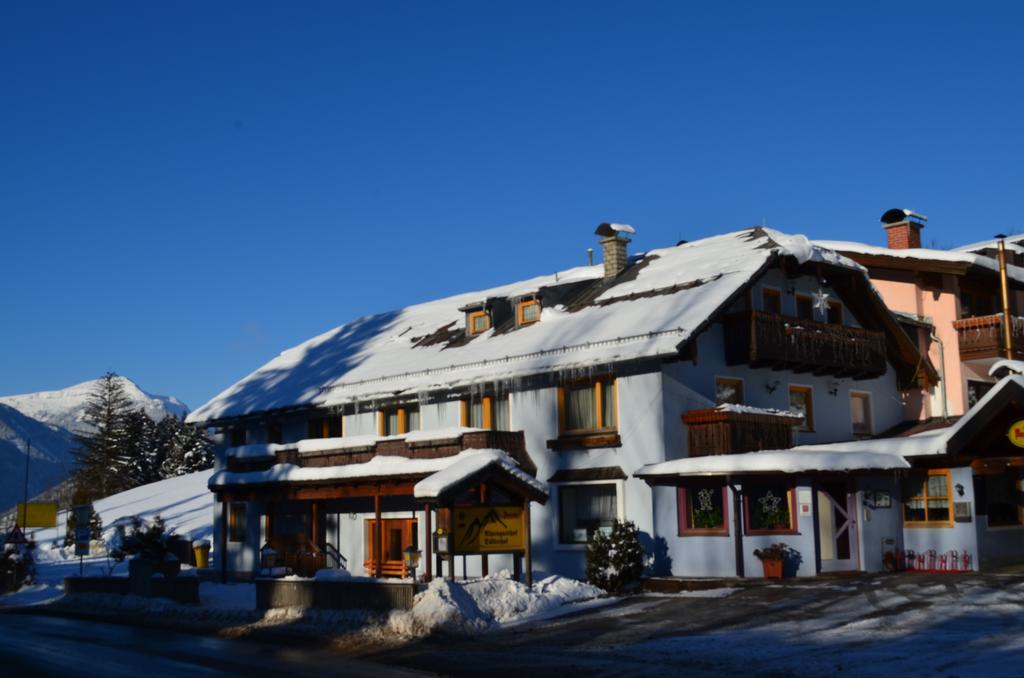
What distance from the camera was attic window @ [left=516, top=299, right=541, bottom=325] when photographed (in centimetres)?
3502

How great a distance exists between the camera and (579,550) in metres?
30.1

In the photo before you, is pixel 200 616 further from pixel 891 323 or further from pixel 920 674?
pixel 891 323

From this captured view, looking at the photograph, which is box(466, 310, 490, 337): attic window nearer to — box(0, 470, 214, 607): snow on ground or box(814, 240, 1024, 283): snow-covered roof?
box(814, 240, 1024, 283): snow-covered roof

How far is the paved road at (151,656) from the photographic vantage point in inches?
661

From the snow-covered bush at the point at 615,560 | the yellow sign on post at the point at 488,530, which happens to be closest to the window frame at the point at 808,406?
the snow-covered bush at the point at 615,560

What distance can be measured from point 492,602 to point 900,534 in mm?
12602

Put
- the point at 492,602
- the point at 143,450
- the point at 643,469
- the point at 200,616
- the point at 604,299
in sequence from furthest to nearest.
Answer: the point at 143,450 → the point at 604,299 → the point at 643,469 → the point at 200,616 → the point at 492,602

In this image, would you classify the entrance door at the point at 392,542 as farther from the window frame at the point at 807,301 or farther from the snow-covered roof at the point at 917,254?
the snow-covered roof at the point at 917,254

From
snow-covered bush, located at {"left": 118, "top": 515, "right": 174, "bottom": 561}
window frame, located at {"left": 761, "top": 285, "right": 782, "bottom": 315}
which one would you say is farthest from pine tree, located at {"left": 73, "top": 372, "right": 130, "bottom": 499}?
window frame, located at {"left": 761, "top": 285, "right": 782, "bottom": 315}

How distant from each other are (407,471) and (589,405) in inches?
204

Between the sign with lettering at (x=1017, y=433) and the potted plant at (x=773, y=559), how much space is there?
18.6ft

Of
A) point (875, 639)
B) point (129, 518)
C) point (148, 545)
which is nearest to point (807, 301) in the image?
point (875, 639)

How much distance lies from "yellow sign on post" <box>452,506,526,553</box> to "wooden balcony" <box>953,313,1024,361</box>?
20.1m

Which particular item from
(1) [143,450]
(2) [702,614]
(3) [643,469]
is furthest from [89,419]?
(2) [702,614]
